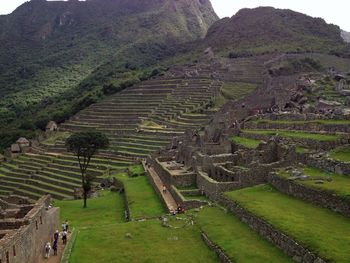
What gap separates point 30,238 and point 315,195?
10.6 meters

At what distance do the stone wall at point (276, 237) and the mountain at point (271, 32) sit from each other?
232 feet

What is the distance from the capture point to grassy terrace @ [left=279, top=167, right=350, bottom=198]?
18.1 m

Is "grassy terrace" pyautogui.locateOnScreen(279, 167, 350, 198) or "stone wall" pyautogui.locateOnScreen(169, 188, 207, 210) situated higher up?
"grassy terrace" pyautogui.locateOnScreen(279, 167, 350, 198)

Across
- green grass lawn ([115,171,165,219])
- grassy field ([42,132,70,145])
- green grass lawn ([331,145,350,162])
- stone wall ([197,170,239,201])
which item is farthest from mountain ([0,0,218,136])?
green grass lawn ([331,145,350,162])

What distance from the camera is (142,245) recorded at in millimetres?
19938

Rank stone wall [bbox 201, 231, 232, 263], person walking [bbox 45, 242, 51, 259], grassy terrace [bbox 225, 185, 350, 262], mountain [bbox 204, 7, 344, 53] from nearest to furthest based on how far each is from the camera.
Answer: grassy terrace [bbox 225, 185, 350, 262], stone wall [bbox 201, 231, 232, 263], person walking [bbox 45, 242, 51, 259], mountain [bbox 204, 7, 344, 53]

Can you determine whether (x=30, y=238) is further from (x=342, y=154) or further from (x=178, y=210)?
(x=342, y=154)

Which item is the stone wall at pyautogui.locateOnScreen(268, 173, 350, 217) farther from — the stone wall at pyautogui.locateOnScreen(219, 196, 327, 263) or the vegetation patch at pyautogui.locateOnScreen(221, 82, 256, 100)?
the vegetation patch at pyautogui.locateOnScreen(221, 82, 256, 100)

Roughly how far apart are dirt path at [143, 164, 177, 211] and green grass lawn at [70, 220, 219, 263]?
3.71m

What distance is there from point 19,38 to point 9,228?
183227 mm

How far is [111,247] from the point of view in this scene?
66.3 ft

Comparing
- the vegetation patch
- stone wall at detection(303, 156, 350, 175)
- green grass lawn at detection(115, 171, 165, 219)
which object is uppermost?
the vegetation patch

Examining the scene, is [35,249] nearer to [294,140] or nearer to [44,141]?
[294,140]

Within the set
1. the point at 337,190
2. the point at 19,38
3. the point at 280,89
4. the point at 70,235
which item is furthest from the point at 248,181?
the point at 19,38
